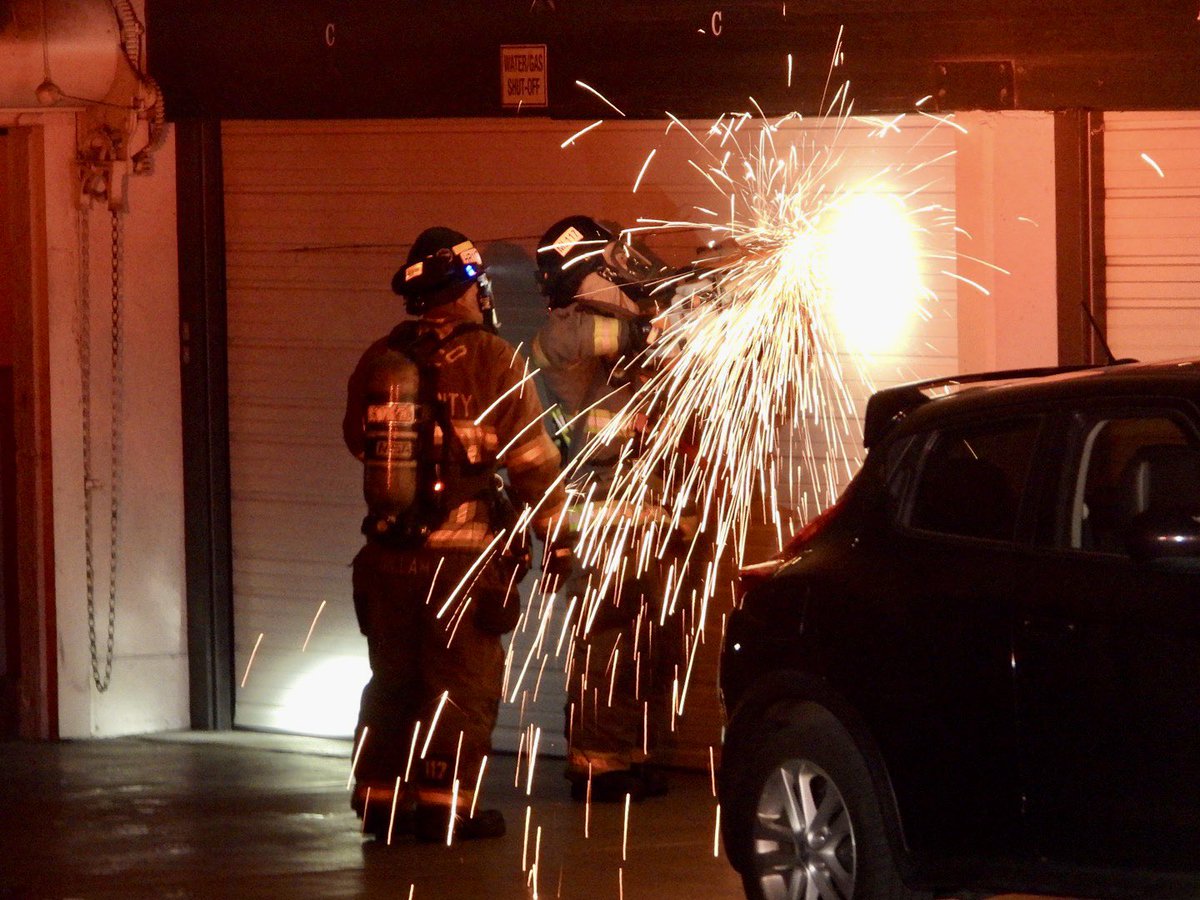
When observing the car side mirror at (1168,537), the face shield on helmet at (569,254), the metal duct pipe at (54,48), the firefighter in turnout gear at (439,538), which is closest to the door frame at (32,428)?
the metal duct pipe at (54,48)

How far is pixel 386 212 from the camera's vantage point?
391 inches

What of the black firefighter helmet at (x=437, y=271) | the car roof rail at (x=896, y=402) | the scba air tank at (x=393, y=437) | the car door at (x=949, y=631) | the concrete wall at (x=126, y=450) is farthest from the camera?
the concrete wall at (x=126, y=450)

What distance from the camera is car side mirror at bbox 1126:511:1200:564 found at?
4.97m

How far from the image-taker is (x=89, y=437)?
1041 centimetres

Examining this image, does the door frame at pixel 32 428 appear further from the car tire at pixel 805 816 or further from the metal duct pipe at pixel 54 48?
the car tire at pixel 805 816

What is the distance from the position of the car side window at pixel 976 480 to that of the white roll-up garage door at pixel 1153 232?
2.42 metres

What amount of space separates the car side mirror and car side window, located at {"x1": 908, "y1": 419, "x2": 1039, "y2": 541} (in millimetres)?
639

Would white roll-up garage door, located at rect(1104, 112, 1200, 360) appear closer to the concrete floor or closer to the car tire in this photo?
the concrete floor

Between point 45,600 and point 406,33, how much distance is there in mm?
3299

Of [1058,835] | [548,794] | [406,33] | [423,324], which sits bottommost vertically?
[548,794]

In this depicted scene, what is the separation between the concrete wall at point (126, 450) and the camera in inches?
406

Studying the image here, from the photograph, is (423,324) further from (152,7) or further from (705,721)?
(152,7)

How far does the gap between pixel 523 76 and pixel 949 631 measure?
4.45 m

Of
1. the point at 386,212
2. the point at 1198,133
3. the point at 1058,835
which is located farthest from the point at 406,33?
the point at 1058,835
